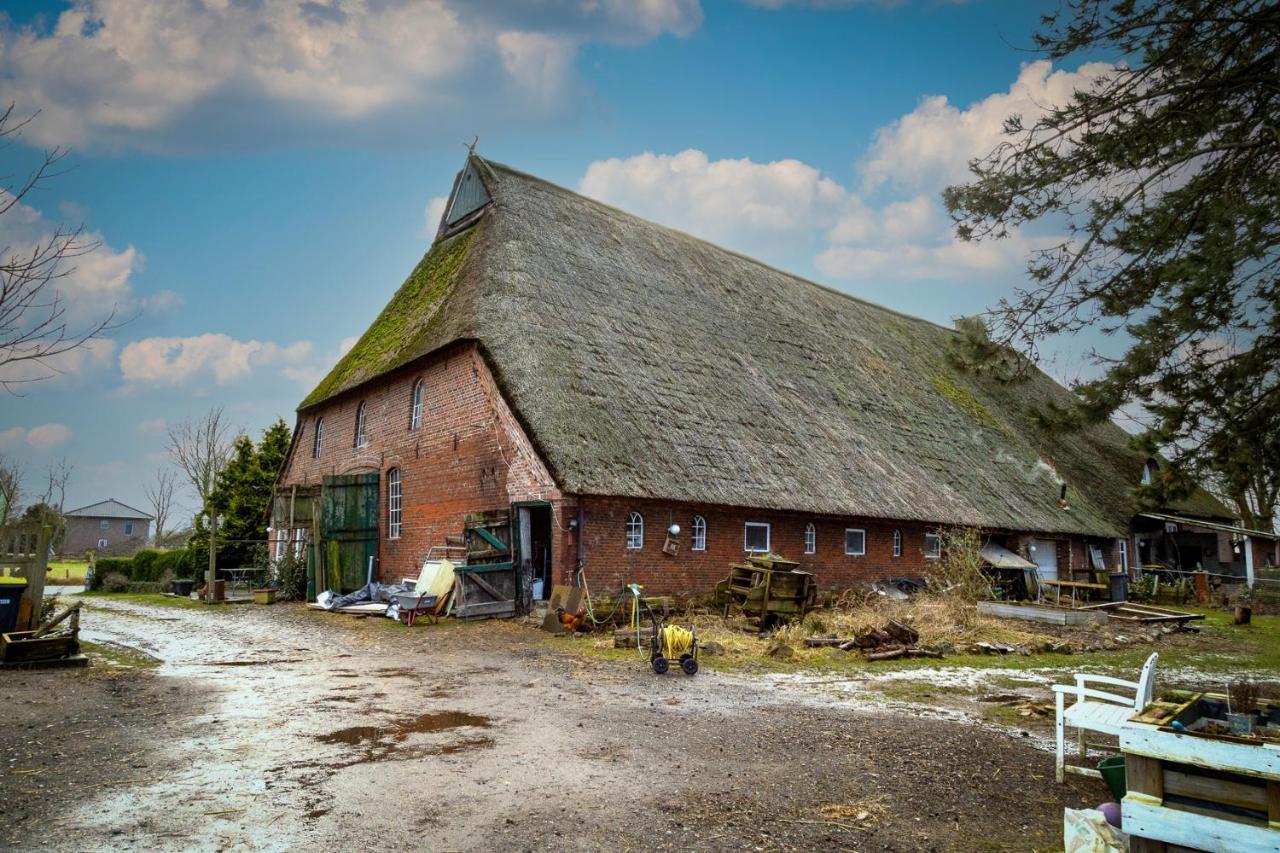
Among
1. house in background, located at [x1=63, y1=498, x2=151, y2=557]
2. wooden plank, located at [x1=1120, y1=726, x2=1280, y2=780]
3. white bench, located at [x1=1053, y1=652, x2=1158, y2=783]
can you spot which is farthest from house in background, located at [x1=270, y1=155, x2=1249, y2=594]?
house in background, located at [x1=63, y1=498, x2=151, y2=557]

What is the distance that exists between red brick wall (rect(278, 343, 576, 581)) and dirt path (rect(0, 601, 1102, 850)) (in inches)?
249

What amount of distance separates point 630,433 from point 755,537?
3.99 metres

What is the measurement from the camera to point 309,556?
2033cm

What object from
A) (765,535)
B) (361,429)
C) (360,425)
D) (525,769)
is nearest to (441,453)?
(361,429)

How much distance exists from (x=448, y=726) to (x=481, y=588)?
8.14m

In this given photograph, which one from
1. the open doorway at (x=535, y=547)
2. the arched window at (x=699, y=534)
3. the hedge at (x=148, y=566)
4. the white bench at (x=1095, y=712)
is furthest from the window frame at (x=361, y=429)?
the white bench at (x=1095, y=712)

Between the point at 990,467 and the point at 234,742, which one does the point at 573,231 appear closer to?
the point at 990,467

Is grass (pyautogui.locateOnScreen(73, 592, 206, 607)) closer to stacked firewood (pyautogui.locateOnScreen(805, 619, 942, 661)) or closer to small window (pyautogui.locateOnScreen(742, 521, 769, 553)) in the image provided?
small window (pyautogui.locateOnScreen(742, 521, 769, 553))

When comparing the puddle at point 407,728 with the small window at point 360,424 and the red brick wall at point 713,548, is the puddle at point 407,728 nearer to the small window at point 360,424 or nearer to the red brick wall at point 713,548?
the red brick wall at point 713,548

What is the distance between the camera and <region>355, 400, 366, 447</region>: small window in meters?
22.2

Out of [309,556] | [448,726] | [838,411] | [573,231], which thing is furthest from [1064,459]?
[448,726]

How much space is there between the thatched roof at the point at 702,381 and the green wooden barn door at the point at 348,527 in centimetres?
290

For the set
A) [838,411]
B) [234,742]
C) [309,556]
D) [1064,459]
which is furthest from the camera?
[1064,459]

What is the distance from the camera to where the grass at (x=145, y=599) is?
71.2ft
